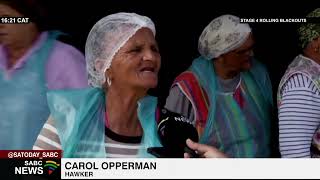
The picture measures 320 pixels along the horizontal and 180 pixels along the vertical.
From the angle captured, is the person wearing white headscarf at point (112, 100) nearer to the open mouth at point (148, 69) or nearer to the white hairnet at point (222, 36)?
the open mouth at point (148, 69)

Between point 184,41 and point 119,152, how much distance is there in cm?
95

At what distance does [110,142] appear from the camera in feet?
17.0

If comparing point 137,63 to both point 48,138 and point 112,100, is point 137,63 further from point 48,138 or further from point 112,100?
point 48,138

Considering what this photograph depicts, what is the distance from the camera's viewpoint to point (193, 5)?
17.4 ft

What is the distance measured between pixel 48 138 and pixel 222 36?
1.50 meters

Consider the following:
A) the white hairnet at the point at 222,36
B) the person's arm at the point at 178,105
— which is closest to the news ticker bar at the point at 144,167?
the person's arm at the point at 178,105

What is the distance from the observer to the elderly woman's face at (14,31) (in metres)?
5.23

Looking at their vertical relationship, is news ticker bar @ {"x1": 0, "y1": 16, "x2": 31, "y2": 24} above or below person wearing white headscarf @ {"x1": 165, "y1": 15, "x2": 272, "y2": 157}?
above

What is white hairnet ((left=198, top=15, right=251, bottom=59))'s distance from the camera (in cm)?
531

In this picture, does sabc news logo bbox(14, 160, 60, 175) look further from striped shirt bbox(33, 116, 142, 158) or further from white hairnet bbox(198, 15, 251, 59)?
white hairnet bbox(198, 15, 251, 59)

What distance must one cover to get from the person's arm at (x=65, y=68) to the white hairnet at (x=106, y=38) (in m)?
0.06

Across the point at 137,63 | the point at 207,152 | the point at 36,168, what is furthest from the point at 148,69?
the point at 36,168

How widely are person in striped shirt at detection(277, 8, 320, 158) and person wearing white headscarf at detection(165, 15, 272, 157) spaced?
0.42 ft

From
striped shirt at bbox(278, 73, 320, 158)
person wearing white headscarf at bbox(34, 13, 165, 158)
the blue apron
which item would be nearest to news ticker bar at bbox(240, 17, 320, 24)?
striped shirt at bbox(278, 73, 320, 158)
